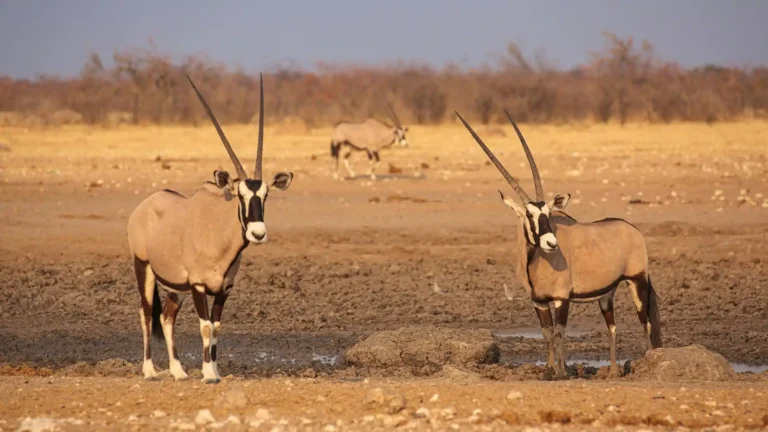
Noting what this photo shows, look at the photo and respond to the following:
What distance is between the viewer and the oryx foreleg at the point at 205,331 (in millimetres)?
8070

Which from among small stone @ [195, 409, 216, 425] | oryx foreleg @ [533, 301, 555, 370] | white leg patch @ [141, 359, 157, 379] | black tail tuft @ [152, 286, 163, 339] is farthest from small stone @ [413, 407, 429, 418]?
black tail tuft @ [152, 286, 163, 339]

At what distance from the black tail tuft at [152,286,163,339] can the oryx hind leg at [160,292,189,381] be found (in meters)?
0.20

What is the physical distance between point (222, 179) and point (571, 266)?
2.57 meters

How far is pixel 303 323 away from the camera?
1162 cm

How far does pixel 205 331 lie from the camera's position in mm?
8156

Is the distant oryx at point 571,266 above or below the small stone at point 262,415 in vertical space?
above

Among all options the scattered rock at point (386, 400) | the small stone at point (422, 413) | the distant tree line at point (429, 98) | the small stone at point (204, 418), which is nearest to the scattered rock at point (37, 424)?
the small stone at point (204, 418)

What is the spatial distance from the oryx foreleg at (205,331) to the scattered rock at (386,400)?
4.68ft

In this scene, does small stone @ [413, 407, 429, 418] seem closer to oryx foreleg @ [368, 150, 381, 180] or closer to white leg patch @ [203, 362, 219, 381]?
white leg patch @ [203, 362, 219, 381]

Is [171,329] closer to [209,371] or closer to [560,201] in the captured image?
[209,371]

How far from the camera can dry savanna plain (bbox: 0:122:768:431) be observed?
6.96 metres

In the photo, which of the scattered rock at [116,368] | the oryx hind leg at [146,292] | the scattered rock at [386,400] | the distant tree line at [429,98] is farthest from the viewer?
the distant tree line at [429,98]

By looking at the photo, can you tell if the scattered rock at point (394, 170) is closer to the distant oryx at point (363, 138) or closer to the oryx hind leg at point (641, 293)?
the distant oryx at point (363, 138)

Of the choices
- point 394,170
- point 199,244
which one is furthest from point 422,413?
point 394,170
